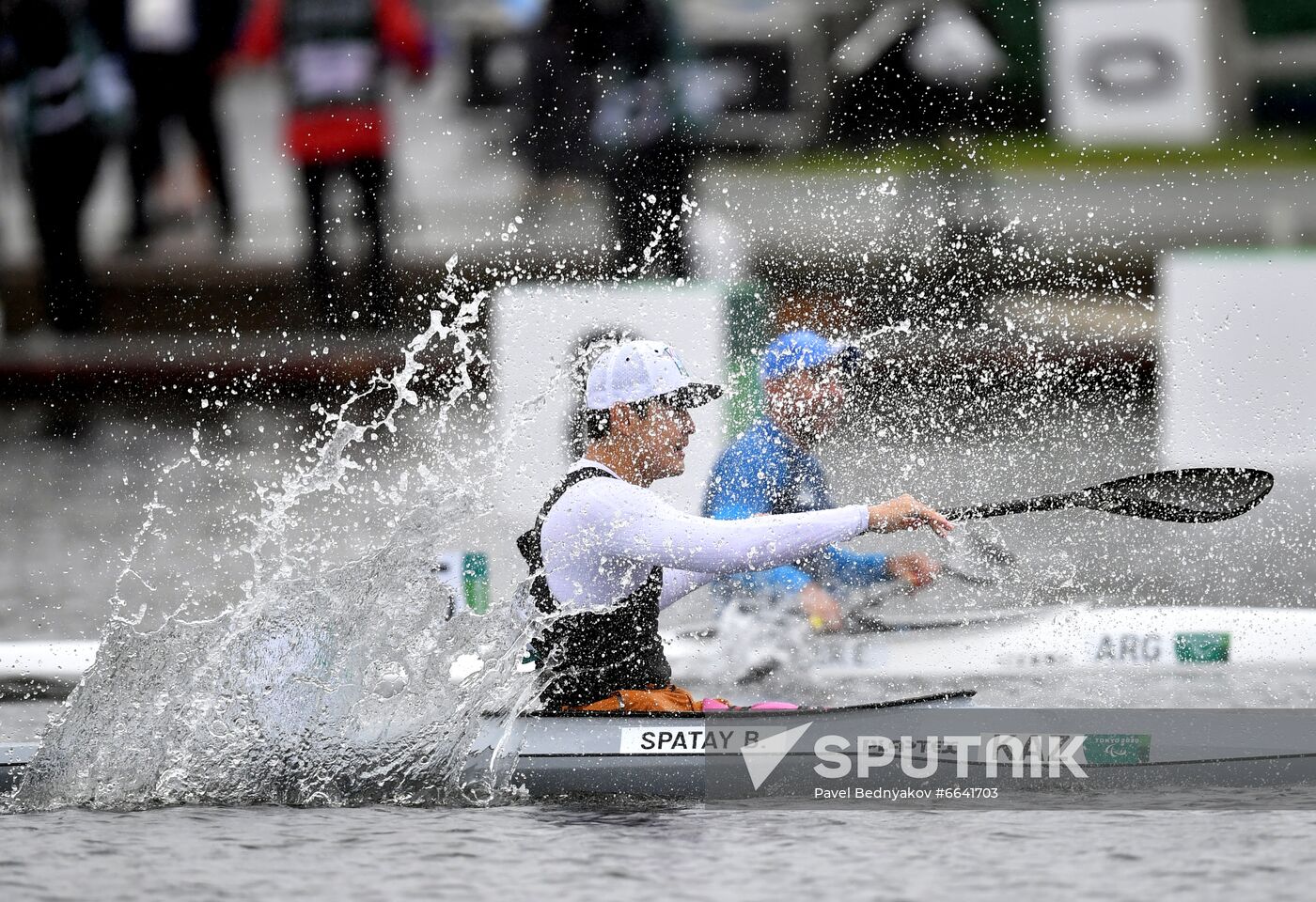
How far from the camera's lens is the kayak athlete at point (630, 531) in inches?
219

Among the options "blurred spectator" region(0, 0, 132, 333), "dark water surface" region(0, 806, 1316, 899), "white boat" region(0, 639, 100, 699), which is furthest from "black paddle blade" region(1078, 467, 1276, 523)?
"blurred spectator" region(0, 0, 132, 333)

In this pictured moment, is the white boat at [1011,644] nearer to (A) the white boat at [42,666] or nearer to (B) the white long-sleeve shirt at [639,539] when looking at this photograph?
(B) the white long-sleeve shirt at [639,539]

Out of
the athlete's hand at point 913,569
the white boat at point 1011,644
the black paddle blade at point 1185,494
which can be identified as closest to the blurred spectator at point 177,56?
the white boat at point 1011,644

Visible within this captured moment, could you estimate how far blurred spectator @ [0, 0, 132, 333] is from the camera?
521 inches

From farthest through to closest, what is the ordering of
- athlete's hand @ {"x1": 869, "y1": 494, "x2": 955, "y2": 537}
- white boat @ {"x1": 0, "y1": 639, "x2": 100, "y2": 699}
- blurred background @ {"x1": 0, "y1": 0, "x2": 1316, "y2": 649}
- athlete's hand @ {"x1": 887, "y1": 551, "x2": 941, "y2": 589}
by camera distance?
blurred background @ {"x1": 0, "y1": 0, "x2": 1316, "y2": 649} < white boat @ {"x1": 0, "y1": 639, "x2": 100, "y2": 699} < athlete's hand @ {"x1": 887, "y1": 551, "x2": 941, "y2": 589} < athlete's hand @ {"x1": 869, "y1": 494, "x2": 955, "y2": 537}

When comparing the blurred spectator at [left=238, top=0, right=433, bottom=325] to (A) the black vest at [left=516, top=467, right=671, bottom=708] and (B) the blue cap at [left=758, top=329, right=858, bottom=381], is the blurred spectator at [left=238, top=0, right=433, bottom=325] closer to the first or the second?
(B) the blue cap at [left=758, top=329, right=858, bottom=381]

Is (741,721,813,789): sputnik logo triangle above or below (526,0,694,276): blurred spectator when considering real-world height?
below

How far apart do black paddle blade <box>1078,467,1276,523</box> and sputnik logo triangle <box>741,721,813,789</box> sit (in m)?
1.23

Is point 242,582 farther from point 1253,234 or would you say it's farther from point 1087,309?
point 1253,234

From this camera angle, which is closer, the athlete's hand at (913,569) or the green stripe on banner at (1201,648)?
the athlete's hand at (913,569)

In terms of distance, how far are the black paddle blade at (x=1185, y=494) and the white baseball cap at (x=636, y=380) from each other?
140 centimetres

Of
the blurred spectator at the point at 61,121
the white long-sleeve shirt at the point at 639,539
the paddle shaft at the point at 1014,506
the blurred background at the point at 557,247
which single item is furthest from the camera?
the blurred spectator at the point at 61,121

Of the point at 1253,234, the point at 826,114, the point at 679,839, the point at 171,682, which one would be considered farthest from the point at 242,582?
the point at 826,114

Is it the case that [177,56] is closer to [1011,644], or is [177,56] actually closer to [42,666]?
[42,666]
